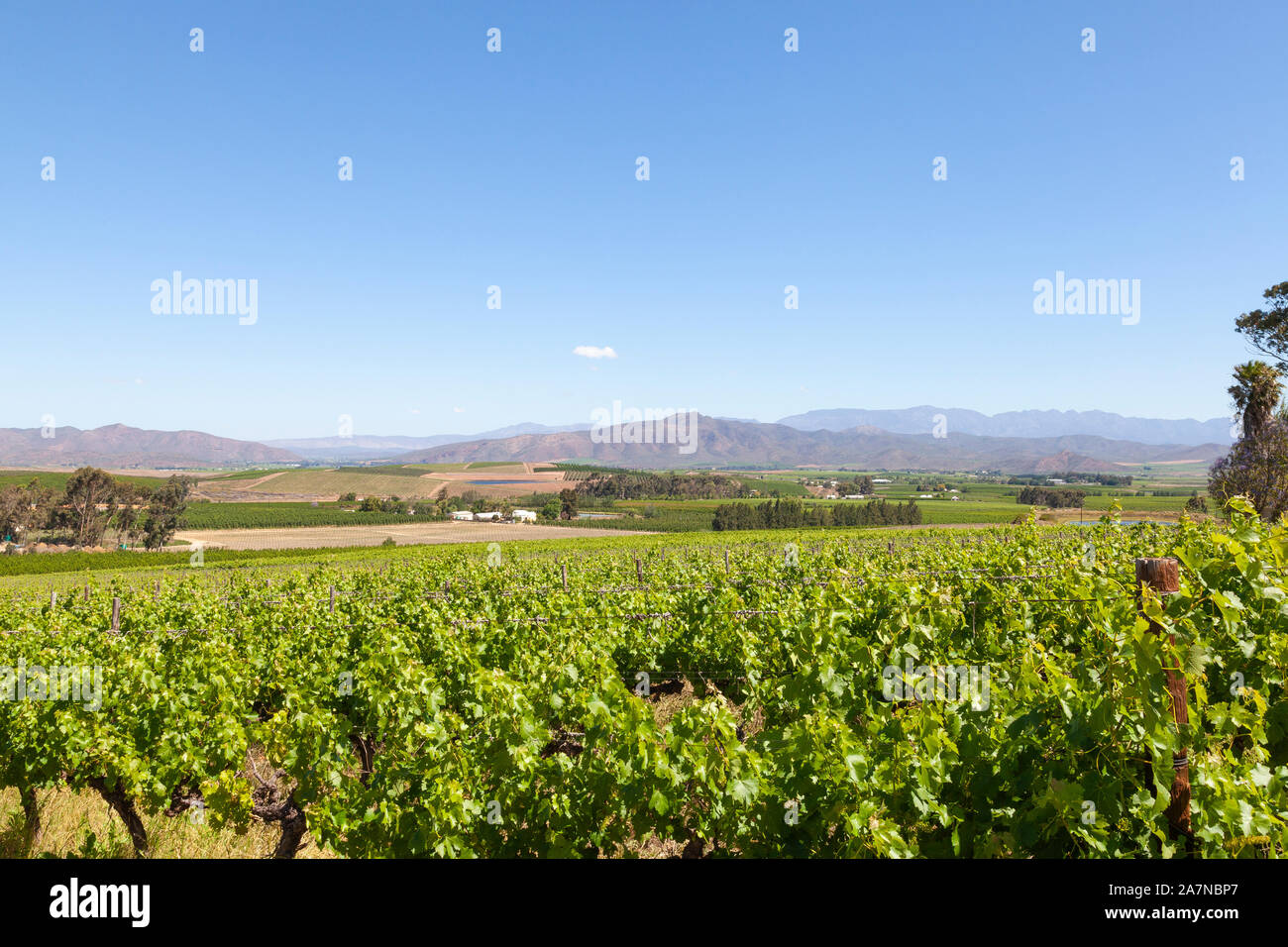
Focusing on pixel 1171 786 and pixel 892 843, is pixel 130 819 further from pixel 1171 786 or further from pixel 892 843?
pixel 1171 786

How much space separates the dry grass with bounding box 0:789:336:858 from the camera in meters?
6.54

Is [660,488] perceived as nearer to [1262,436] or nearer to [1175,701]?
[1262,436]

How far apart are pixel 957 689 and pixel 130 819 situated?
760 cm

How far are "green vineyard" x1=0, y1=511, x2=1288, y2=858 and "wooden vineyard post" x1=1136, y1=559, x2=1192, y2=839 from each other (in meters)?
0.05

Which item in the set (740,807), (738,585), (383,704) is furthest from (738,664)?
(740,807)

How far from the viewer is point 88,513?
73562 mm

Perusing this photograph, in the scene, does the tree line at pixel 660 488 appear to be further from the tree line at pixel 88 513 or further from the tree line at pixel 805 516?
the tree line at pixel 88 513

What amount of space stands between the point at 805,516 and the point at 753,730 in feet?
272

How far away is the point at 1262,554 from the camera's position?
14.0ft

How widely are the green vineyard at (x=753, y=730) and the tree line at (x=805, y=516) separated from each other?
77.2 metres

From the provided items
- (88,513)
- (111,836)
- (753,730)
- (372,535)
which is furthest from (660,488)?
(111,836)

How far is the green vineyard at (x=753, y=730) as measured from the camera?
3254 mm

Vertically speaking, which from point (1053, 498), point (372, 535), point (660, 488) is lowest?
point (372, 535)
